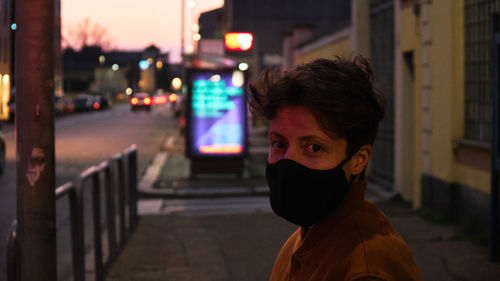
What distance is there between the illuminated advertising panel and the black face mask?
43.4 ft

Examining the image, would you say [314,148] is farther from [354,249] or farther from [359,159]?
[354,249]

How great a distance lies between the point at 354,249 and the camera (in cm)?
172

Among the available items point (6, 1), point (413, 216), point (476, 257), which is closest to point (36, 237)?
point (6, 1)

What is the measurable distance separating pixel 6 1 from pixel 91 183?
6.99 feet

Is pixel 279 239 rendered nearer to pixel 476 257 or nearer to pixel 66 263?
pixel 476 257

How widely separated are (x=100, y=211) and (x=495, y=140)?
151 inches

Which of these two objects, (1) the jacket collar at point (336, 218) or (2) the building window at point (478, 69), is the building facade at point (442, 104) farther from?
(1) the jacket collar at point (336, 218)

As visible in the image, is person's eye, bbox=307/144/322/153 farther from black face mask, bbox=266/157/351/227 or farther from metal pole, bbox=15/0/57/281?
metal pole, bbox=15/0/57/281

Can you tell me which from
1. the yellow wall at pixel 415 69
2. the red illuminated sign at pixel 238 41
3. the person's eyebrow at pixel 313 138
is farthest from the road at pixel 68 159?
the yellow wall at pixel 415 69

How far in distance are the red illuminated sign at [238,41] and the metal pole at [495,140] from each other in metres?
7.38

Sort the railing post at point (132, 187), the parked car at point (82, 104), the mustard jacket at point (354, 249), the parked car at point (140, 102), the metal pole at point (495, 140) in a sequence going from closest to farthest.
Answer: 1. the mustard jacket at point (354, 249)
2. the metal pole at point (495, 140)
3. the railing post at point (132, 187)
4. the parked car at point (82, 104)
5. the parked car at point (140, 102)

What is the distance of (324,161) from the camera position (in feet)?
6.07

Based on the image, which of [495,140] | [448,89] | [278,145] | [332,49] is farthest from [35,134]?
[332,49]

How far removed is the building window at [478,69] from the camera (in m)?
8.66
